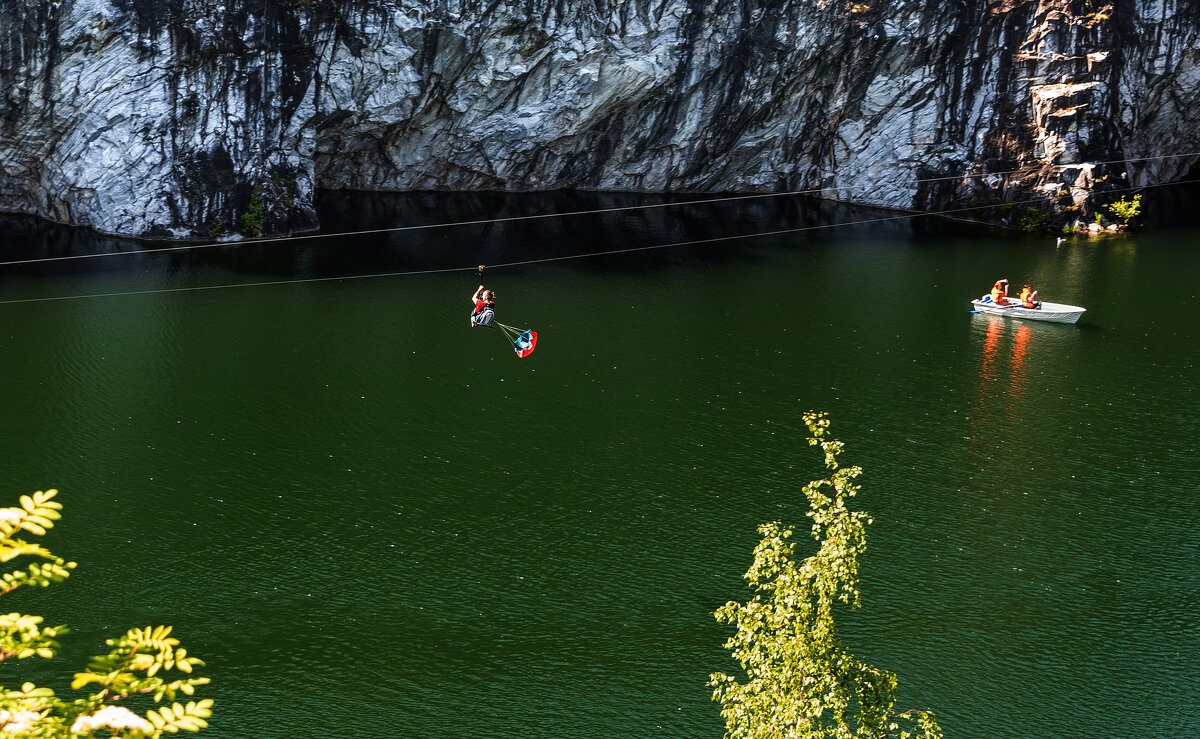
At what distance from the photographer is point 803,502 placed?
24.9 meters

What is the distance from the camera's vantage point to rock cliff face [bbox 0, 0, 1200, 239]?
4481cm

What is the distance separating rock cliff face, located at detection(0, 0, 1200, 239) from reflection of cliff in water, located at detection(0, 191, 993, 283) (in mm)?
1449

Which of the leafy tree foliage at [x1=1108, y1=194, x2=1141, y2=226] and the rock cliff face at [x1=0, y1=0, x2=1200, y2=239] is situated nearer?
the rock cliff face at [x1=0, y1=0, x2=1200, y2=239]

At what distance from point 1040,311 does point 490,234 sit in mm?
23311

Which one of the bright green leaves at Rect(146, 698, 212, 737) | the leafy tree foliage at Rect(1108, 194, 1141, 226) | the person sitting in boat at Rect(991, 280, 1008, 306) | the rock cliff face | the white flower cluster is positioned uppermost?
the rock cliff face

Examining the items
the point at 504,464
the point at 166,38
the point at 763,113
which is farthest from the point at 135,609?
the point at 763,113

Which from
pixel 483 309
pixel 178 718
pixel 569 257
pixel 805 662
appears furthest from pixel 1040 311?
pixel 178 718

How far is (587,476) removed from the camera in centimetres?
2606

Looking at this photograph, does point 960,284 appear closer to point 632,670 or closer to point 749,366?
point 749,366

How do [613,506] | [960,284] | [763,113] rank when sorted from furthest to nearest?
[763,113], [960,284], [613,506]

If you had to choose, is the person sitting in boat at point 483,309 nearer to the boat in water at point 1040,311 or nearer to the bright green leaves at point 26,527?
the boat in water at point 1040,311

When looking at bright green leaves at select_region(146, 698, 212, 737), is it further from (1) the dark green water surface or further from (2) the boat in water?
(2) the boat in water

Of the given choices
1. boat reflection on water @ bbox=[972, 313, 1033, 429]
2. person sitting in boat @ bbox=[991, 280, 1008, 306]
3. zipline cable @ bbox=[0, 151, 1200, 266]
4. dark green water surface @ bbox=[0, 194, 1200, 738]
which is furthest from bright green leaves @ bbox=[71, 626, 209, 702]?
person sitting in boat @ bbox=[991, 280, 1008, 306]

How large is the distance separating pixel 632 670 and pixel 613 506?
5.99 metres
